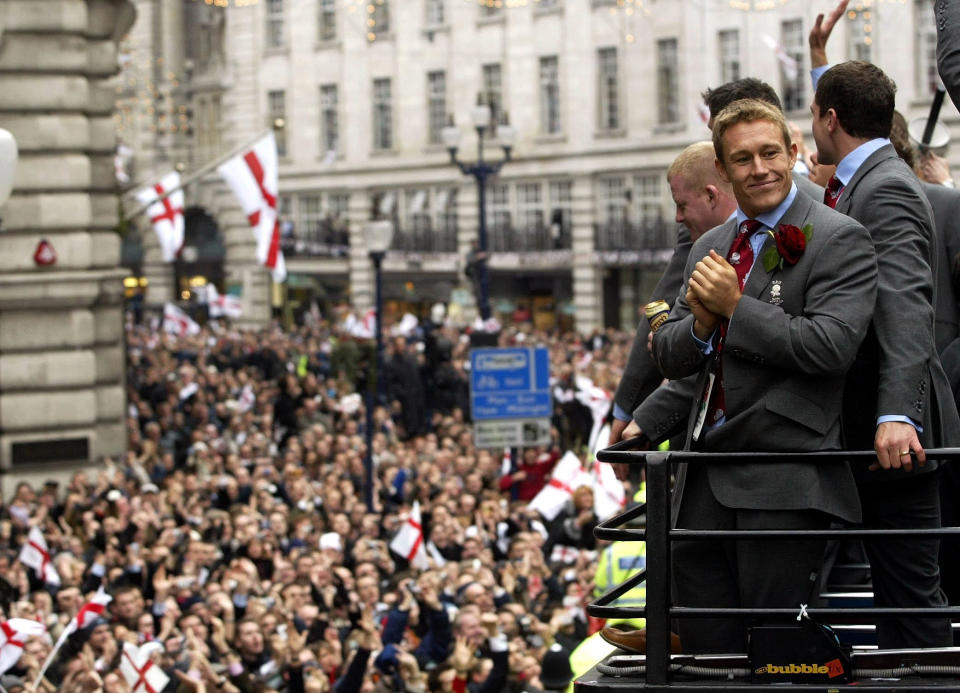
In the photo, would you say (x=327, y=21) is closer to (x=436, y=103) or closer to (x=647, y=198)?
(x=436, y=103)

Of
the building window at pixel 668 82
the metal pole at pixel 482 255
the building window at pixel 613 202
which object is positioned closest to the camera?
the metal pole at pixel 482 255

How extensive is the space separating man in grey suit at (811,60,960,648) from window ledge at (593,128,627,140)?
154ft

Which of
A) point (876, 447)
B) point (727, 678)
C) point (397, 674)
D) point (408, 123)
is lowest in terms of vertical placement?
point (397, 674)

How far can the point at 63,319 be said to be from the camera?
69.2 ft

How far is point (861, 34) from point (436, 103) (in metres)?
17.6

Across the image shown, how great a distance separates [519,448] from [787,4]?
2731cm

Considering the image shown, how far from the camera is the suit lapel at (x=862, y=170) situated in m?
4.96

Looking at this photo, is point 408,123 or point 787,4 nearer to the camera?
point 787,4

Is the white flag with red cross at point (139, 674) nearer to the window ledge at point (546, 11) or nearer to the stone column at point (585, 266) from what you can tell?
the stone column at point (585, 266)

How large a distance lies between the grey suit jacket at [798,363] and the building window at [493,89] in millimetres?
50251

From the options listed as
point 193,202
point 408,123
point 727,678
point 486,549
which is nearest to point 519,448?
point 486,549

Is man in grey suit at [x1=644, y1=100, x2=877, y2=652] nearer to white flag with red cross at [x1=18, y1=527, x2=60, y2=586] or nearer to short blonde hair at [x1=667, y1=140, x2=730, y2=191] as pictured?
short blonde hair at [x1=667, y1=140, x2=730, y2=191]

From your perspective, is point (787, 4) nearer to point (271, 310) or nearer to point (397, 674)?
point (271, 310)

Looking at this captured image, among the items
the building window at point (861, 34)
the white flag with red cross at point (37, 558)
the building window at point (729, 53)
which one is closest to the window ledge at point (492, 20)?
the building window at point (729, 53)
